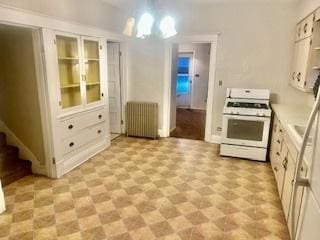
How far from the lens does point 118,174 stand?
3.45 metres

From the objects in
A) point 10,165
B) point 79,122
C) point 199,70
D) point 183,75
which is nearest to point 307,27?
point 79,122

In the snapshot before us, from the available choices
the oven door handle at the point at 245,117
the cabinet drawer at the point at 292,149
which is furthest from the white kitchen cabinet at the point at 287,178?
the oven door handle at the point at 245,117

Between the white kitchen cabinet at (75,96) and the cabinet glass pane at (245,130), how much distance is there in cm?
227

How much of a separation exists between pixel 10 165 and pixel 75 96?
4.35 ft

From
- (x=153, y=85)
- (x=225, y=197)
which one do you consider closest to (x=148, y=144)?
(x=153, y=85)

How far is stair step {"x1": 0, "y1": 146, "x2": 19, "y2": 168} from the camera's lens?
10.8 feet

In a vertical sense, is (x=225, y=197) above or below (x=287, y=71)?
below

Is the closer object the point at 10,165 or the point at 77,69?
the point at 10,165

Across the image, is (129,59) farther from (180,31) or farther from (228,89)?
(228,89)

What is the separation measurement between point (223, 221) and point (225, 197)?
48 centimetres

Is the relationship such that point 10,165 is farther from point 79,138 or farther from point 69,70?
point 69,70

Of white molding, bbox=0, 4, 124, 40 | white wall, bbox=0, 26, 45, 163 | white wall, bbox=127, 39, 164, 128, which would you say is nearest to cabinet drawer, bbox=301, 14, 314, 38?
white wall, bbox=127, 39, 164, 128

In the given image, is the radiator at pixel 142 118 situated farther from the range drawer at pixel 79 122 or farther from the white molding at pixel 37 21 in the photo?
the white molding at pixel 37 21

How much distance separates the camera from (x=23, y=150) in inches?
137
